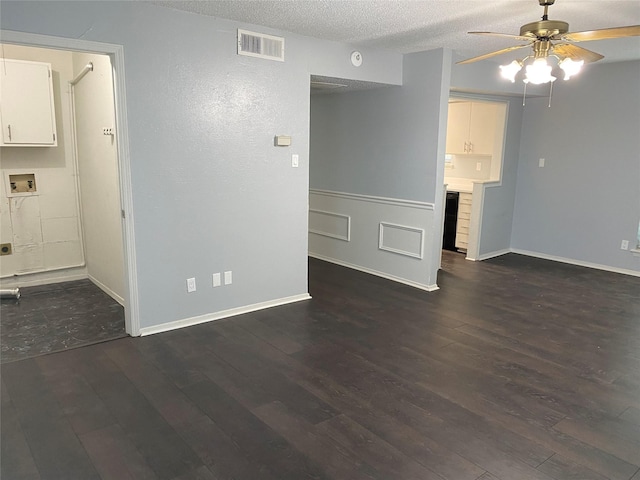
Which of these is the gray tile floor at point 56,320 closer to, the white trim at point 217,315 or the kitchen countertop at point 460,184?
the white trim at point 217,315

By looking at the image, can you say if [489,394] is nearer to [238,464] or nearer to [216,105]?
[238,464]

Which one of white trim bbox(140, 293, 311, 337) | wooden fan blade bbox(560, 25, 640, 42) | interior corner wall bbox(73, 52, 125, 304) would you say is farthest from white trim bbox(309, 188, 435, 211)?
interior corner wall bbox(73, 52, 125, 304)

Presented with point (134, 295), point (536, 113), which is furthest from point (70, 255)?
point (536, 113)

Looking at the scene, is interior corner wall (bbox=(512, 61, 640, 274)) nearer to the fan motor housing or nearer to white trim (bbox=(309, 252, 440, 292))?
white trim (bbox=(309, 252, 440, 292))

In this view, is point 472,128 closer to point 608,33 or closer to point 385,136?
point 385,136

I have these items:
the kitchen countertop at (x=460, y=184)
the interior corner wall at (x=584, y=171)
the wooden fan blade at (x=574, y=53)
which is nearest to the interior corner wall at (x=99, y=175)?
the wooden fan blade at (x=574, y=53)

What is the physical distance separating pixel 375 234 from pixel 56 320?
10.9 feet

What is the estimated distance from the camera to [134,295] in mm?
3523

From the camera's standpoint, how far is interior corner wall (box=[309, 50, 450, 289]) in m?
4.68

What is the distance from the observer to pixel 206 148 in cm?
367

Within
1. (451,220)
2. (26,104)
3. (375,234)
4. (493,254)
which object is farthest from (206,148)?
(493,254)

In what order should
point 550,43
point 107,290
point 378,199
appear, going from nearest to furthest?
point 550,43 < point 107,290 < point 378,199

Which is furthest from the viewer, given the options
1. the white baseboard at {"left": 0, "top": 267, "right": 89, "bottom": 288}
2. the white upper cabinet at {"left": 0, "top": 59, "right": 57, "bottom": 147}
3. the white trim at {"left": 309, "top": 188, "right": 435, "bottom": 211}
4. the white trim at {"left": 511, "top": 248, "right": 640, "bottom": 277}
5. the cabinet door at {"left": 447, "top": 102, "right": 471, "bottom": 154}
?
the cabinet door at {"left": 447, "top": 102, "right": 471, "bottom": 154}

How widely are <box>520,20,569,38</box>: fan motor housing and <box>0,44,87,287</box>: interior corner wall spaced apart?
428 centimetres
